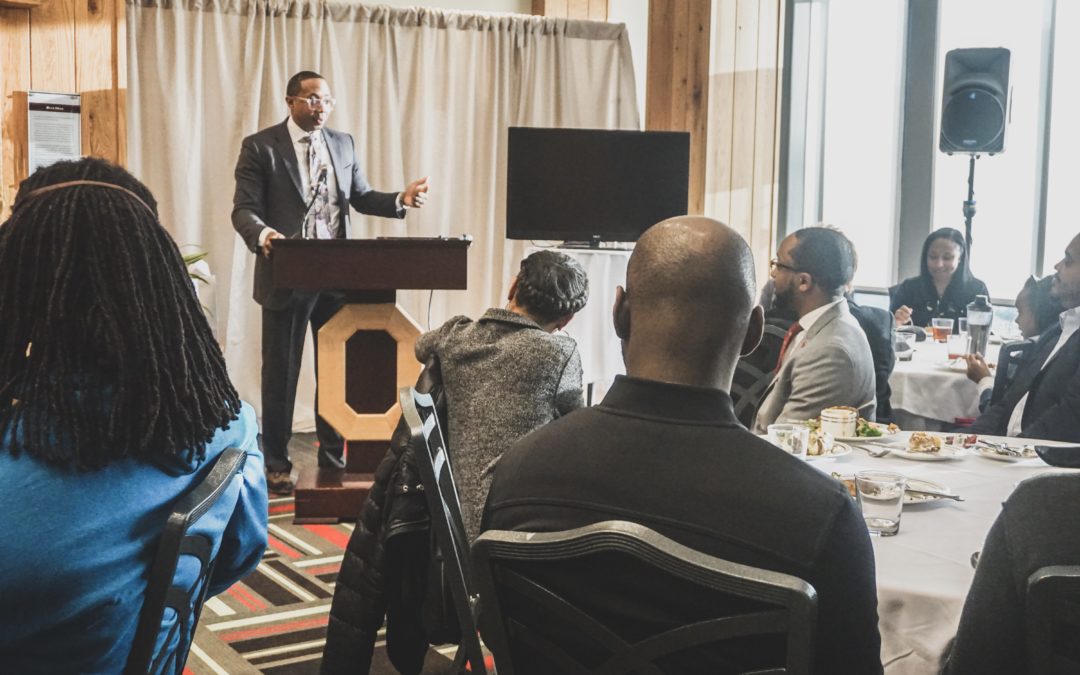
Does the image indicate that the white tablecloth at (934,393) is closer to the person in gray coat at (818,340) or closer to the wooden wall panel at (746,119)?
the person in gray coat at (818,340)

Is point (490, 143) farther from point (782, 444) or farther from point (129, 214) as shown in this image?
point (129, 214)

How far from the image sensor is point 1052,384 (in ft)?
10.3

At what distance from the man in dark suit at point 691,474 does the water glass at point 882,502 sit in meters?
0.56

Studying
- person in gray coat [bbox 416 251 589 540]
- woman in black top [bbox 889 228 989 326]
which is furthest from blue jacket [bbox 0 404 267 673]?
woman in black top [bbox 889 228 989 326]

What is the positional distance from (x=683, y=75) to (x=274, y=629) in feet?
13.6

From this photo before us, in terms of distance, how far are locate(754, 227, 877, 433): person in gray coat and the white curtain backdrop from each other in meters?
3.38

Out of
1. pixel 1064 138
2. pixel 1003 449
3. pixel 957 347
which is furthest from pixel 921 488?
pixel 1064 138

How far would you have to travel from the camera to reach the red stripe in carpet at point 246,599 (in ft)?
10.7

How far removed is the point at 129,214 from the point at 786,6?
6.29 metres

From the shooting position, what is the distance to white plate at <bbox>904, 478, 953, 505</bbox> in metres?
1.94

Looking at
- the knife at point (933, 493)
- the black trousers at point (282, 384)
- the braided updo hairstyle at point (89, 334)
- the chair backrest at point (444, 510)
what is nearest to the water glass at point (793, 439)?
the knife at point (933, 493)

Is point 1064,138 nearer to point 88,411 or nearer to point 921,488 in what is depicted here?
point 921,488

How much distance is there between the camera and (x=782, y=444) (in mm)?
2285

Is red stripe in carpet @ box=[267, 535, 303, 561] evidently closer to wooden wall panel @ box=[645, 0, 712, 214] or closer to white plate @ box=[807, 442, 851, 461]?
white plate @ box=[807, 442, 851, 461]
